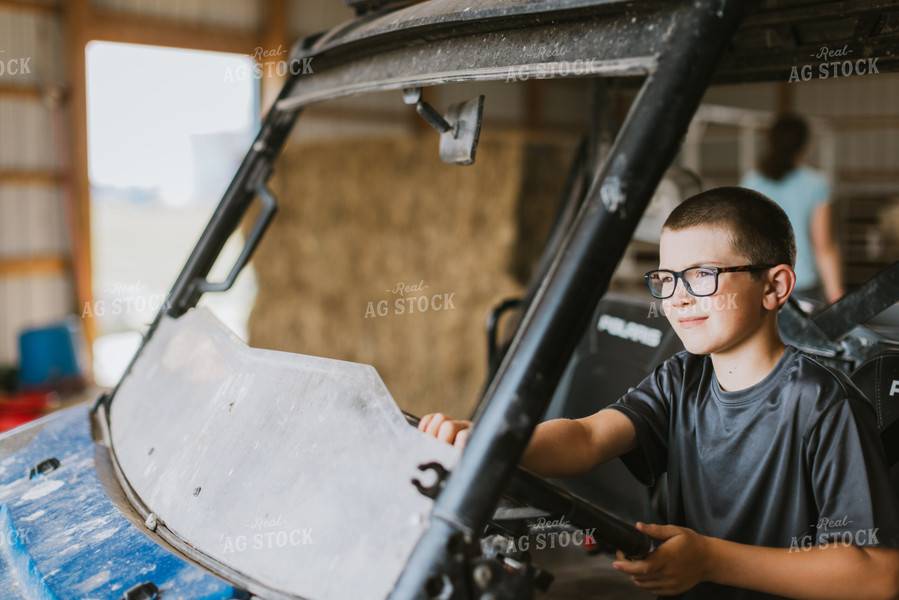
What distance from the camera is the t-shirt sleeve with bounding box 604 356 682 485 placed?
1.27 metres

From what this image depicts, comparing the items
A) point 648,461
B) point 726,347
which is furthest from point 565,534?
point 726,347

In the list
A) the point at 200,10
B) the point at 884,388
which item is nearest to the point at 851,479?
the point at 884,388

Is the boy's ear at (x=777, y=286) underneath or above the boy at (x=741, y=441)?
above

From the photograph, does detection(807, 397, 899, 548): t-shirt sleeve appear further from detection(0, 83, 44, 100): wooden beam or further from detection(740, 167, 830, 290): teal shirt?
detection(0, 83, 44, 100): wooden beam

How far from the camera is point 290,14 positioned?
860 cm

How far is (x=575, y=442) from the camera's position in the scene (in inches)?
47.9

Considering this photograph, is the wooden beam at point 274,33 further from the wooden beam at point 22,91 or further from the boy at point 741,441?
the boy at point 741,441

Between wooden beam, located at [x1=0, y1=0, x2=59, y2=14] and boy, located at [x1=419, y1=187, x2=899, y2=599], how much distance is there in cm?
699

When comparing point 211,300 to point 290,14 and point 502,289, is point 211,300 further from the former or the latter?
point 502,289

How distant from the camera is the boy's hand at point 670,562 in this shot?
3.13 ft

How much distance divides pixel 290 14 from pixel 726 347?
332 inches

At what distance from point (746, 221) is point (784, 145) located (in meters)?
2.29

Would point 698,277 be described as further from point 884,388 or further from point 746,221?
point 884,388

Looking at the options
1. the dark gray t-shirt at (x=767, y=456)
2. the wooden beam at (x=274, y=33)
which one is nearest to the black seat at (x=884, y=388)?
the dark gray t-shirt at (x=767, y=456)
